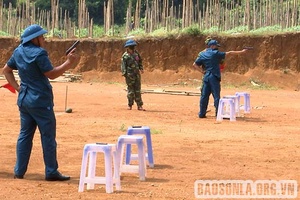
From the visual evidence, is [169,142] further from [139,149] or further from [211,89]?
[211,89]

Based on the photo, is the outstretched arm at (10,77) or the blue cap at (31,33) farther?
the outstretched arm at (10,77)

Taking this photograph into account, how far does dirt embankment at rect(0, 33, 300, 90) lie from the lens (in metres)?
33.2

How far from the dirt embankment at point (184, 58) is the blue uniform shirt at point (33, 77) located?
23.7 meters

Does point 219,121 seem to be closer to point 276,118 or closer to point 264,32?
point 276,118

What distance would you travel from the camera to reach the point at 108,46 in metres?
36.9

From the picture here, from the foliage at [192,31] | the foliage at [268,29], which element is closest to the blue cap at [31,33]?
the foliage at [268,29]

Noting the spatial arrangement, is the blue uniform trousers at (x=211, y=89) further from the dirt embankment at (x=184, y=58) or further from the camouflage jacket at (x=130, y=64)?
the dirt embankment at (x=184, y=58)

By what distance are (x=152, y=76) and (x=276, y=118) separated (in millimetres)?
17924

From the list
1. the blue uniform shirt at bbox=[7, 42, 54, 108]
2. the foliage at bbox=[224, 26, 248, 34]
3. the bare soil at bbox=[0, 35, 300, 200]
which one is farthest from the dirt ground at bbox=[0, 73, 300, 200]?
the foliage at bbox=[224, 26, 248, 34]

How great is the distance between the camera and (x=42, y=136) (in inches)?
347

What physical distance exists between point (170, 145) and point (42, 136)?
11.8 ft

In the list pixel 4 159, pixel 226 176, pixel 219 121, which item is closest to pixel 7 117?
pixel 219 121

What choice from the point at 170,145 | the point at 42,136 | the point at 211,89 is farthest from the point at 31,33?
the point at 211,89

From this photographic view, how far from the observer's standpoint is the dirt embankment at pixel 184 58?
33250mm
